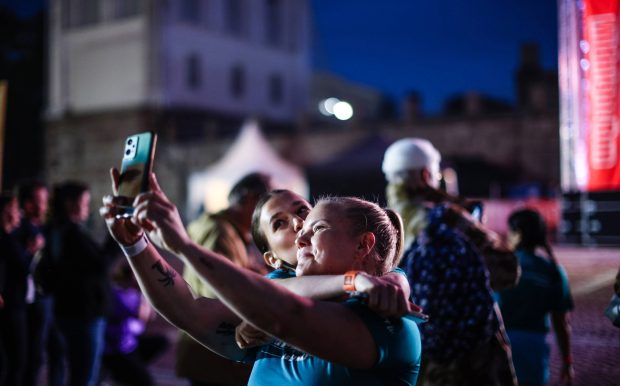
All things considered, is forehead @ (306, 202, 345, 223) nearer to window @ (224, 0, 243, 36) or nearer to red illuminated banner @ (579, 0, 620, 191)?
red illuminated banner @ (579, 0, 620, 191)

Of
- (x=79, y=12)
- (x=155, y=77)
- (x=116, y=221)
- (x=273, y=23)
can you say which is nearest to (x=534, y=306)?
(x=116, y=221)

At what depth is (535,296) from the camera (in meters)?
4.41

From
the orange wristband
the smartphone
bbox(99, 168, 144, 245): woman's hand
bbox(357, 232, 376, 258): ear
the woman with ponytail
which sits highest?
the smartphone

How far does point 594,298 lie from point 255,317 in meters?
5.08

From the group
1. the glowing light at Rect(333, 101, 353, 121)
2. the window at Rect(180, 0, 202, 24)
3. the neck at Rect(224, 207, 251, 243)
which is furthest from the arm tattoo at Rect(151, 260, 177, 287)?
the window at Rect(180, 0, 202, 24)

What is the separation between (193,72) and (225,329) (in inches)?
1492

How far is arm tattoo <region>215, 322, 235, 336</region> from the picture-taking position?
90.7 inches

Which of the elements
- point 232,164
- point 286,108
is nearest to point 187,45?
point 286,108

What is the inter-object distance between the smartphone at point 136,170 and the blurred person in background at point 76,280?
3511 mm

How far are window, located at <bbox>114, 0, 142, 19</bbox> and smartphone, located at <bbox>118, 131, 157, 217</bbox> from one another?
38180mm

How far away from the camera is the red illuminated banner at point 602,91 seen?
1325 centimetres

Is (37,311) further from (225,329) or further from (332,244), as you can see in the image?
(332,244)

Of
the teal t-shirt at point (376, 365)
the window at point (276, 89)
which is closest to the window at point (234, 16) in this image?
the window at point (276, 89)

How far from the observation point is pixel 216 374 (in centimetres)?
369
